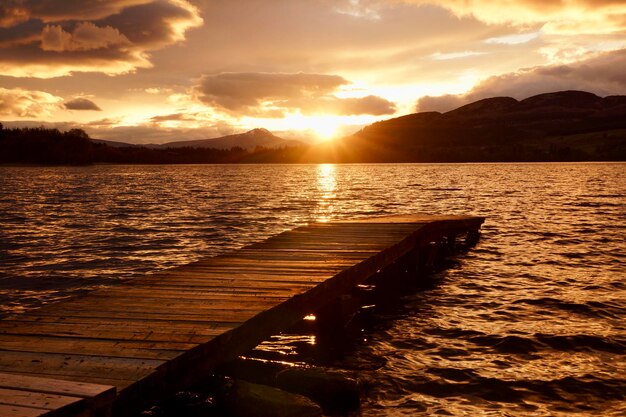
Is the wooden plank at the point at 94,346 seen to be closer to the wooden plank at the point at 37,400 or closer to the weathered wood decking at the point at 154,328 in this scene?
the weathered wood decking at the point at 154,328

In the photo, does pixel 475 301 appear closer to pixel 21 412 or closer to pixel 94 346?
pixel 94 346

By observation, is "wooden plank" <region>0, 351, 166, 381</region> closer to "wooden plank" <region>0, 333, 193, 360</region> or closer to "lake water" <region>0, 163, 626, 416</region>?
"wooden plank" <region>0, 333, 193, 360</region>

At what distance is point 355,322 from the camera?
495 inches

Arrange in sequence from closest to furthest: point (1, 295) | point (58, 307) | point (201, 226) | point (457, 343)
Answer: point (58, 307), point (457, 343), point (1, 295), point (201, 226)

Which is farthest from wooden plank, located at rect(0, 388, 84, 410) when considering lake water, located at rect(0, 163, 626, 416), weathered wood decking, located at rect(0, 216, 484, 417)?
lake water, located at rect(0, 163, 626, 416)

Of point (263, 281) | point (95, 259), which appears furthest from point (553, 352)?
point (95, 259)

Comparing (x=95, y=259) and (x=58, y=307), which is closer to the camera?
(x=58, y=307)

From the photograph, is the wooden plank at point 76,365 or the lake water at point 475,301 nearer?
the wooden plank at point 76,365

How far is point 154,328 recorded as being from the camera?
7113 millimetres

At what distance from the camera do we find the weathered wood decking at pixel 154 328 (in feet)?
15.7

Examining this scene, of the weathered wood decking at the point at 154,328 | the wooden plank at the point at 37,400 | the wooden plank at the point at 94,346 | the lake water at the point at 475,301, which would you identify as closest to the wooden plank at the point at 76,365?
the weathered wood decking at the point at 154,328

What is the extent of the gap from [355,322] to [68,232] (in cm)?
2078

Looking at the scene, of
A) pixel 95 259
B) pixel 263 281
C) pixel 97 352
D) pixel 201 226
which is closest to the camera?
pixel 97 352

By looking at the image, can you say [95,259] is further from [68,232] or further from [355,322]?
[355,322]
